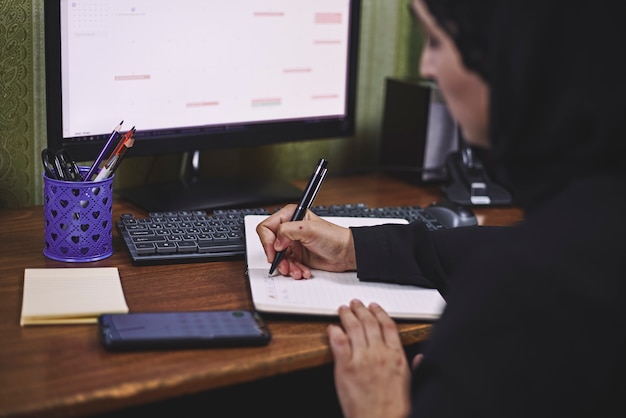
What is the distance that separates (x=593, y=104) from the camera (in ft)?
2.66

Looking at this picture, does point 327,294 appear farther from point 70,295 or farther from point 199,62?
point 199,62

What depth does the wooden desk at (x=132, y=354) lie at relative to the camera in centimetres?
90

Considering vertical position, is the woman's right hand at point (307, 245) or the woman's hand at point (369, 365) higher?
the woman's right hand at point (307, 245)

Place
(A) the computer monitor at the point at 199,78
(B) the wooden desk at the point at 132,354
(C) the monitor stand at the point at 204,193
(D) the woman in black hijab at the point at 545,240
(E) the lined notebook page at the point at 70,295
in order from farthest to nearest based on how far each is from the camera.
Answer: (C) the monitor stand at the point at 204,193, (A) the computer monitor at the point at 199,78, (E) the lined notebook page at the point at 70,295, (B) the wooden desk at the point at 132,354, (D) the woman in black hijab at the point at 545,240

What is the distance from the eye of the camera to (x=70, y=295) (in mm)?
1114

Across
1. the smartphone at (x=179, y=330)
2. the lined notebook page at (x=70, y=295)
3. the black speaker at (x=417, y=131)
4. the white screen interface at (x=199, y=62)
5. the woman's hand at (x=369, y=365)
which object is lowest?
the woman's hand at (x=369, y=365)

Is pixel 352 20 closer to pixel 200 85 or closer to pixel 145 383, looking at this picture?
pixel 200 85

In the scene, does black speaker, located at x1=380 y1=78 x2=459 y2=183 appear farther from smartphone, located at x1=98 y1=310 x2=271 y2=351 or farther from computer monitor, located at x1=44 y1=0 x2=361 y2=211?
smartphone, located at x1=98 y1=310 x2=271 y2=351

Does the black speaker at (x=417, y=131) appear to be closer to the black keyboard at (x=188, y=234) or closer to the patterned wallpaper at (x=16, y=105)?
the black keyboard at (x=188, y=234)

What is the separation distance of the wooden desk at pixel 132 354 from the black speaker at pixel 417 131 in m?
0.63

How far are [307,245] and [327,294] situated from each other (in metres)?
0.11

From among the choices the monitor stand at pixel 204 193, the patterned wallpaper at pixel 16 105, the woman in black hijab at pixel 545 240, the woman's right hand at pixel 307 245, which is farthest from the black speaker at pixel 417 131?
the woman in black hijab at pixel 545 240

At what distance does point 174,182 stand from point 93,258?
1.33ft

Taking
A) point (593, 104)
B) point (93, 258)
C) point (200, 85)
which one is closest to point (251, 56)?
point (200, 85)
